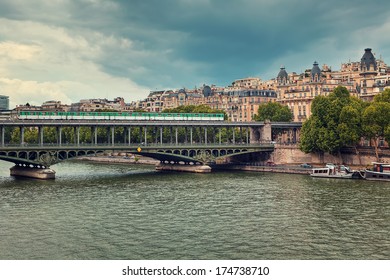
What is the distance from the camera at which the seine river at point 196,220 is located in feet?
119

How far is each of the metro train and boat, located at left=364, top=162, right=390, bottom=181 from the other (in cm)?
4543

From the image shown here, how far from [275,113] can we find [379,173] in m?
61.0

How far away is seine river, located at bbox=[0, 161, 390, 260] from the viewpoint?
36406mm

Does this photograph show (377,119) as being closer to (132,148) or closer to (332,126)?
(332,126)

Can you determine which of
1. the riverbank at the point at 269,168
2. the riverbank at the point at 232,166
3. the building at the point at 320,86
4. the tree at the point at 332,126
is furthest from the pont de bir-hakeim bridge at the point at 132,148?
the building at the point at 320,86

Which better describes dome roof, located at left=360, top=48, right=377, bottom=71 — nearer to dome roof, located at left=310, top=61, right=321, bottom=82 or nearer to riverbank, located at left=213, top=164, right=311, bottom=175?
dome roof, located at left=310, top=61, right=321, bottom=82

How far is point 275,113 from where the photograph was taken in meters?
134

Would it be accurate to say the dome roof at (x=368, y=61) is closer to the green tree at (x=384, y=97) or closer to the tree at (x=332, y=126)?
the tree at (x=332, y=126)

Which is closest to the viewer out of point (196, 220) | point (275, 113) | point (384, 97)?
point (196, 220)

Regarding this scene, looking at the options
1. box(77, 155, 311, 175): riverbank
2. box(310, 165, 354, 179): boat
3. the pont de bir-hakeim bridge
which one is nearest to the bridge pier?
the pont de bir-hakeim bridge

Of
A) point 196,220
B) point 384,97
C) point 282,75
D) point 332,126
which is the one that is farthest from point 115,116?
point 282,75

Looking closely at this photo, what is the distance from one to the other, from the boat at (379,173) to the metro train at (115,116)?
45429mm

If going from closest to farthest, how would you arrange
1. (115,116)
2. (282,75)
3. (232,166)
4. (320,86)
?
(115,116), (232,166), (320,86), (282,75)

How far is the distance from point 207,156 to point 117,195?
A: 36262mm
